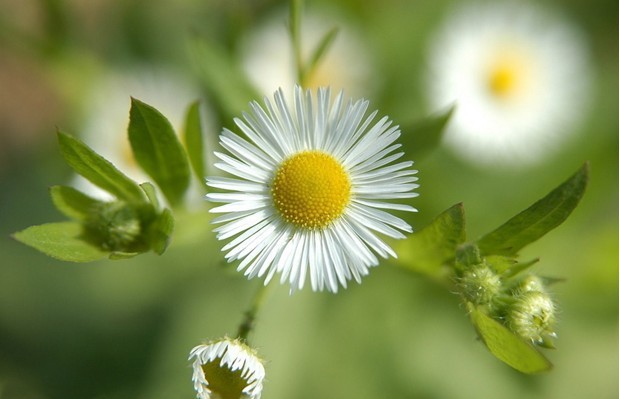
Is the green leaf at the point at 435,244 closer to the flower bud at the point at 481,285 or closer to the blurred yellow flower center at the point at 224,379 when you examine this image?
the flower bud at the point at 481,285

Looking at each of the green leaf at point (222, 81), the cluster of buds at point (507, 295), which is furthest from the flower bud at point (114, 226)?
the cluster of buds at point (507, 295)

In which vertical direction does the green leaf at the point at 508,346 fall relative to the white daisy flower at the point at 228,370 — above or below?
above

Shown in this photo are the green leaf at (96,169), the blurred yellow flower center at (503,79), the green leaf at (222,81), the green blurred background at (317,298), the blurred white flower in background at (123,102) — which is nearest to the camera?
the green leaf at (96,169)

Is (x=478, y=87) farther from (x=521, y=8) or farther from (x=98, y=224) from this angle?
(x=98, y=224)

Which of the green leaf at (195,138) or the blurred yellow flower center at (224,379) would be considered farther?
the green leaf at (195,138)

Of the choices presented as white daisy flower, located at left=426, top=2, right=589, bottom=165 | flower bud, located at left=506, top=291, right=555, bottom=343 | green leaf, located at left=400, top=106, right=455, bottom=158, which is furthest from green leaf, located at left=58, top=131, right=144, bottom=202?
white daisy flower, located at left=426, top=2, right=589, bottom=165

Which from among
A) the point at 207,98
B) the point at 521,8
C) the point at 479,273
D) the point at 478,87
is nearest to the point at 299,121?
the point at 479,273
